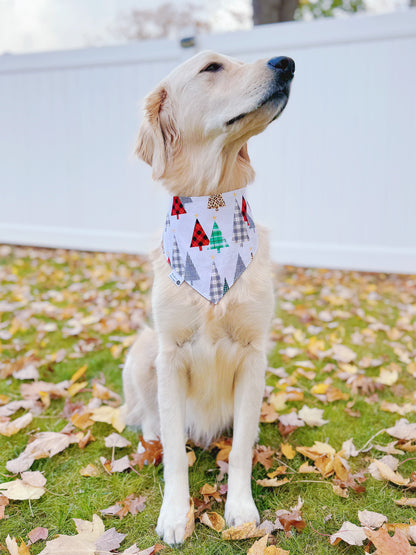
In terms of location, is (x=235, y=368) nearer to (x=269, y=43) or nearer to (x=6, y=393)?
(x=6, y=393)

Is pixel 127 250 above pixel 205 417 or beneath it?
beneath

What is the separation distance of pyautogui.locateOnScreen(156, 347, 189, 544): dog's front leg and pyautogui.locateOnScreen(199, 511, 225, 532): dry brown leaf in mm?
73

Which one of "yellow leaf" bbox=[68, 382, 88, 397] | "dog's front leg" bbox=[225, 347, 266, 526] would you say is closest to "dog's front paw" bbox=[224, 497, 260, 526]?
"dog's front leg" bbox=[225, 347, 266, 526]

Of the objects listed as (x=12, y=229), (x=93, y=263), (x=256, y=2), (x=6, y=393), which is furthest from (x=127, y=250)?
(x=256, y=2)

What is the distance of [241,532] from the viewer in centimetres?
155

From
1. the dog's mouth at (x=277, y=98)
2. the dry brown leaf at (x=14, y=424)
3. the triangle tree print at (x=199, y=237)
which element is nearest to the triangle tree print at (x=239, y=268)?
the triangle tree print at (x=199, y=237)

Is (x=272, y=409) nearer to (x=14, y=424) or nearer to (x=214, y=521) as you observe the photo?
(x=214, y=521)

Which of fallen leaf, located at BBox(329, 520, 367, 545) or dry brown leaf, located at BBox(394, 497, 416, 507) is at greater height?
fallen leaf, located at BBox(329, 520, 367, 545)

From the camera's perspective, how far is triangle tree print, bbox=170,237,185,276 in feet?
5.65

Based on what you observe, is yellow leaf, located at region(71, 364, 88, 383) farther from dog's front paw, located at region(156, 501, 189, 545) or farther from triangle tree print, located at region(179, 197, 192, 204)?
triangle tree print, located at region(179, 197, 192, 204)

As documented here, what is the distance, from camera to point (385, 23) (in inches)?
167

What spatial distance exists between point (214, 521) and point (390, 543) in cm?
60

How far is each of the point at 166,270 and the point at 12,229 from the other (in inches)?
196

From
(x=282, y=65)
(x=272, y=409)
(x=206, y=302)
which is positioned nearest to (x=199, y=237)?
(x=206, y=302)
